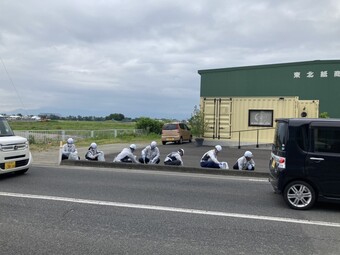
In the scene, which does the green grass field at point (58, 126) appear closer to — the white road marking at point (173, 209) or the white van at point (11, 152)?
the white van at point (11, 152)

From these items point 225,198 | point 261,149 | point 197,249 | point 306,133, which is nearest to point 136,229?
point 197,249

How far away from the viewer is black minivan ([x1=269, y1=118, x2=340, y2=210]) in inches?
272

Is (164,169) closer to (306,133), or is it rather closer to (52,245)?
(306,133)

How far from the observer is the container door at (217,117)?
2325 centimetres

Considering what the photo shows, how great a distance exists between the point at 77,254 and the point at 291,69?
21.8 metres

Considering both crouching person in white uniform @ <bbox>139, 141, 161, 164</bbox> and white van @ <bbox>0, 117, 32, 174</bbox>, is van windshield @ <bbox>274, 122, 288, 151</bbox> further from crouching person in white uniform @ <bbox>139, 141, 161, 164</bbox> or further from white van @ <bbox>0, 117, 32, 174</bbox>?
white van @ <bbox>0, 117, 32, 174</bbox>

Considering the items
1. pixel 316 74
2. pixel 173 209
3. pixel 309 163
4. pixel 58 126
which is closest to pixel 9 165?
pixel 173 209

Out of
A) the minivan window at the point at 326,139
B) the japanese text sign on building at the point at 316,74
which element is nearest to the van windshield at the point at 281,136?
the minivan window at the point at 326,139

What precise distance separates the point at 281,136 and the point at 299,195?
1226mm

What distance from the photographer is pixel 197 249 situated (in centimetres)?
478

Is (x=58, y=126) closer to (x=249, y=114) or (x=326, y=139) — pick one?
(x=249, y=114)

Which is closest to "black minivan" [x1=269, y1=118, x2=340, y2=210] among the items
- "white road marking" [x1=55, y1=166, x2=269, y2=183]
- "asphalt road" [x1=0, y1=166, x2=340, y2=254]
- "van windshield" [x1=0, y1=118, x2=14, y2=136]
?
"asphalt road" [x1=0, y1=166, x2=340, y2=254]

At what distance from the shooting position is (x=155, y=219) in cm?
620

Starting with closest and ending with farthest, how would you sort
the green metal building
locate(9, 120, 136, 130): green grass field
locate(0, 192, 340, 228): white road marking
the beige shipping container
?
1. locate(0, 192, 340, 228): white road marking
2. the beige shipping container
3. the green metal building
4. locate(9, 120, 136, 130): green grass field
